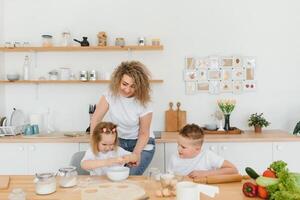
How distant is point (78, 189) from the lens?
1569mm

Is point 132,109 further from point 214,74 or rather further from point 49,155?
point 214,74

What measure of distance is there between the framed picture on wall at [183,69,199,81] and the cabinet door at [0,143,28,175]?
→ 5.90ft

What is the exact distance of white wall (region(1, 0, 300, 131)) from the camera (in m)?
3.42

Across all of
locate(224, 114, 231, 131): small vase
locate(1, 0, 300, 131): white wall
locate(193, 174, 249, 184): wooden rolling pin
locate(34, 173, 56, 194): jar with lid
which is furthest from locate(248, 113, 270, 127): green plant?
locate(34, 173, 56, 194): jar with lid

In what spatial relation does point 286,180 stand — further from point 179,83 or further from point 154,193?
point 179,83

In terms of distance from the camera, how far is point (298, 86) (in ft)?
11.3

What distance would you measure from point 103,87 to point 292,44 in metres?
2.13

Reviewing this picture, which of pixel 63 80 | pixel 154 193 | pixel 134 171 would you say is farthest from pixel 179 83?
pixel 154 193

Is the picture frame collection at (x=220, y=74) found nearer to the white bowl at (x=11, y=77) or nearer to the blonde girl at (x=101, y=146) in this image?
the blonde girl at (x=101, y=146)

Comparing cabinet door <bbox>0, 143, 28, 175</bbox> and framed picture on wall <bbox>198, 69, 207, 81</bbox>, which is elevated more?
framed picture on wall <bbox>198, 69, 207, 81</bbox>

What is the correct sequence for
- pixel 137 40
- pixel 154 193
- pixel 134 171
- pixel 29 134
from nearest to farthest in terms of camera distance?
pixel 154 193 < pixel 134 171 < pixel 29 134 < pixel 137 40

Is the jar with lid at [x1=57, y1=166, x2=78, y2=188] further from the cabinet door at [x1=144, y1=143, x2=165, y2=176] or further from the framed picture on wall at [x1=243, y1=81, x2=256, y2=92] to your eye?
the framed picture on wall at [x1=243, y1=81, x2=256, y2=92]

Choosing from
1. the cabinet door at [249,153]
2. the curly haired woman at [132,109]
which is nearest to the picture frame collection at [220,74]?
the cabinet door at [249,153]

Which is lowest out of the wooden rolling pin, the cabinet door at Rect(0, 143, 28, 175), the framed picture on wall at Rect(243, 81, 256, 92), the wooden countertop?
the cabinet door at Rect(0, 143, 28, 175)
